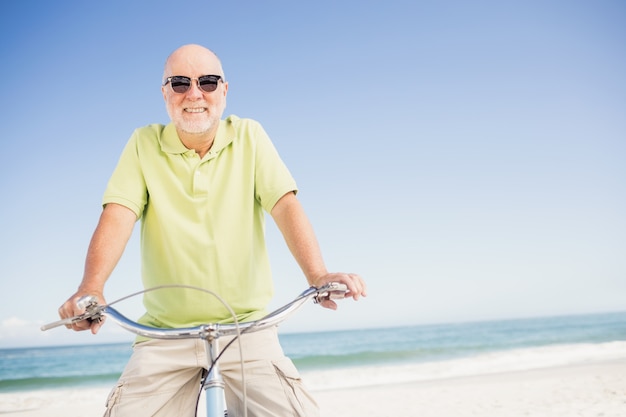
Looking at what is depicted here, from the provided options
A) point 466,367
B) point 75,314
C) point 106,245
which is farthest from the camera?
point 466,367

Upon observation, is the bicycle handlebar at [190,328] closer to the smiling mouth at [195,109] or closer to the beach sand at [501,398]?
the smiling mouth at [195,109]

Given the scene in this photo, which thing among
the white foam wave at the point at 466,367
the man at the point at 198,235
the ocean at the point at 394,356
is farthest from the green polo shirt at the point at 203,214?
Answer: the ocean at the point at 394,356

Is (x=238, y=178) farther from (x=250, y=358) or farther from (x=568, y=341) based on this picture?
(x=568, y=341)

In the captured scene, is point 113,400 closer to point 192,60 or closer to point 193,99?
point 193,99

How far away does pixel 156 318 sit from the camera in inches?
84.8

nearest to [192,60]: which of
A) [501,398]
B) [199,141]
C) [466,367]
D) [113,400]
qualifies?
[199,141]

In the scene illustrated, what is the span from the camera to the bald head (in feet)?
7.28

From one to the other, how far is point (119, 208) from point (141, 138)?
11.5 inches

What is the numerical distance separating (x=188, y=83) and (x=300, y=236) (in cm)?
67

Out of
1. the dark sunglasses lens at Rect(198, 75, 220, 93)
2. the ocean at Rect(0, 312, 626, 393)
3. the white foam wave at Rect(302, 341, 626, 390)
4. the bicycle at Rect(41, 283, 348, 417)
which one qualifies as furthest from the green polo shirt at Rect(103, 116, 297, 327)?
the ocean at Rect(0, 312, 626, 393)

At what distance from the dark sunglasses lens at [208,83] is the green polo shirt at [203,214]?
0.48 feet

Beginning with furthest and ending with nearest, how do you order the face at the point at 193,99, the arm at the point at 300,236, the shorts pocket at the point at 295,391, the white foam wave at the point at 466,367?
the white foam wave at the point at 466,367, the face at the point at 193,99, the arm at the point at 300,236, the shorts pocket at the point at 295,391

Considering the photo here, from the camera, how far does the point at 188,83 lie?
220 centimetres

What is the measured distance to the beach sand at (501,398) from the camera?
8055 mm
